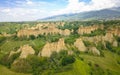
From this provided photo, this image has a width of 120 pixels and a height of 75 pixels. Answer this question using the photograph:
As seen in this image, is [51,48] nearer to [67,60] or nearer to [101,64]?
[67,60]

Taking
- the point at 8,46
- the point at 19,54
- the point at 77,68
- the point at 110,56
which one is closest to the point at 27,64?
the point at 19,54

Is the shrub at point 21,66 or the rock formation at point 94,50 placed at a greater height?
the shrub at point 21,66

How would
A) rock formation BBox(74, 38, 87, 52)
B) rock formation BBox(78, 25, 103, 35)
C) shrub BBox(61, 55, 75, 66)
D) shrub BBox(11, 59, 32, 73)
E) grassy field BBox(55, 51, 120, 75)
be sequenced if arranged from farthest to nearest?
rock formation BBox(78, 25, 103, 35)
rock formation BBox(74, 38, 87, 52)
shrub BBox(61, 55, 75, 66)
shrub BBox(11, 59, 32, 73)
grassy field BBox(55, 51, 120, 75)

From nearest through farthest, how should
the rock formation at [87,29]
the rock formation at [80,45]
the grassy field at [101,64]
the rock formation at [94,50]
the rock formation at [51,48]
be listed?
the grassy field at [101,64] → the rock formation at [51,48] → the rock formation at [94,50] → the rock formation at [80,45] → the rock formation at [87,29]

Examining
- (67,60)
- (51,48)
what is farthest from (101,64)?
(51,48)

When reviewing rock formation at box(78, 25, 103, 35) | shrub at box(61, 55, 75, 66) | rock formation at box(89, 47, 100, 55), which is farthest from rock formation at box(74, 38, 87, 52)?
rock formation at box(78, 25, 103, 35)

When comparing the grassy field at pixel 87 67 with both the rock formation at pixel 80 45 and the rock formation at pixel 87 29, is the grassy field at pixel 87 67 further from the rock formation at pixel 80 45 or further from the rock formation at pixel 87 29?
the rock formation at pixel 87 29

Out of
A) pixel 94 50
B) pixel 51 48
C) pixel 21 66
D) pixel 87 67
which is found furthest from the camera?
pixel 94 50

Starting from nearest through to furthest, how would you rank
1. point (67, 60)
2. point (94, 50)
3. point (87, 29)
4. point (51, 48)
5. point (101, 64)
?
point (67, 60) → point (101, 64) → point (51, 48) → point (94, 50) → point (87, 29)

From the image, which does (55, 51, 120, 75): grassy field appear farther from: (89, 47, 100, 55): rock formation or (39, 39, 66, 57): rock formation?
(39, 39, 66, 57): rock formation

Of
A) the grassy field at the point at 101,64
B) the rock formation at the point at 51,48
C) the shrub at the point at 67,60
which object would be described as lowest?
the grassy field at the point at 101,64

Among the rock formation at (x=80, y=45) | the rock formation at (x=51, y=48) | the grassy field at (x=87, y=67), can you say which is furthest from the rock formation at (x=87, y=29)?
the rock formation at (x=51, y=48)
